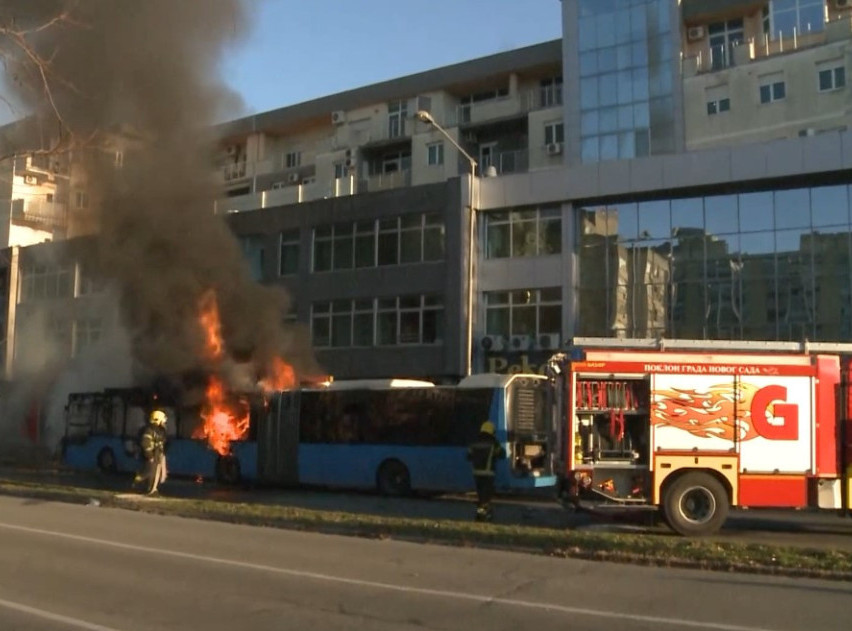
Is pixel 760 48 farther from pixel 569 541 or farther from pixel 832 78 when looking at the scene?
pixel 569 541

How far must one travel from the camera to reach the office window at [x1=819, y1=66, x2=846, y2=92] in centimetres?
3619

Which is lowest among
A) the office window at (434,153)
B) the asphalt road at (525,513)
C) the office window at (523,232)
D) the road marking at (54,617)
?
the asphalt road at (525,513)

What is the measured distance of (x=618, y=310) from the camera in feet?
97.7

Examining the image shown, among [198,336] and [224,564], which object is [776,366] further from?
[198,336]

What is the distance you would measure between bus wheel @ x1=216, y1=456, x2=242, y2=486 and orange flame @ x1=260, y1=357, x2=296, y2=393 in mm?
1860

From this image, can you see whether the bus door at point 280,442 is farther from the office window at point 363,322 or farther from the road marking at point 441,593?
the office window at point 363,322

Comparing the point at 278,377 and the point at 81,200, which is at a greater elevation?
the point at 81,200

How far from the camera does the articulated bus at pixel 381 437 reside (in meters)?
18.4

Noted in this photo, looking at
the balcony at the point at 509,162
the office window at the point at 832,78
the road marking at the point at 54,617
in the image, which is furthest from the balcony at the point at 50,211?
the office window at the point at 832,78

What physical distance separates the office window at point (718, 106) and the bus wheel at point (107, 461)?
27720 mm

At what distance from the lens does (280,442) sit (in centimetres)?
2158

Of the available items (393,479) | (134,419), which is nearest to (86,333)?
(134,419)

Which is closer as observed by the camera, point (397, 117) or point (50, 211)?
point (50, 211)

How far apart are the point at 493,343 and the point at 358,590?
23112 mm
